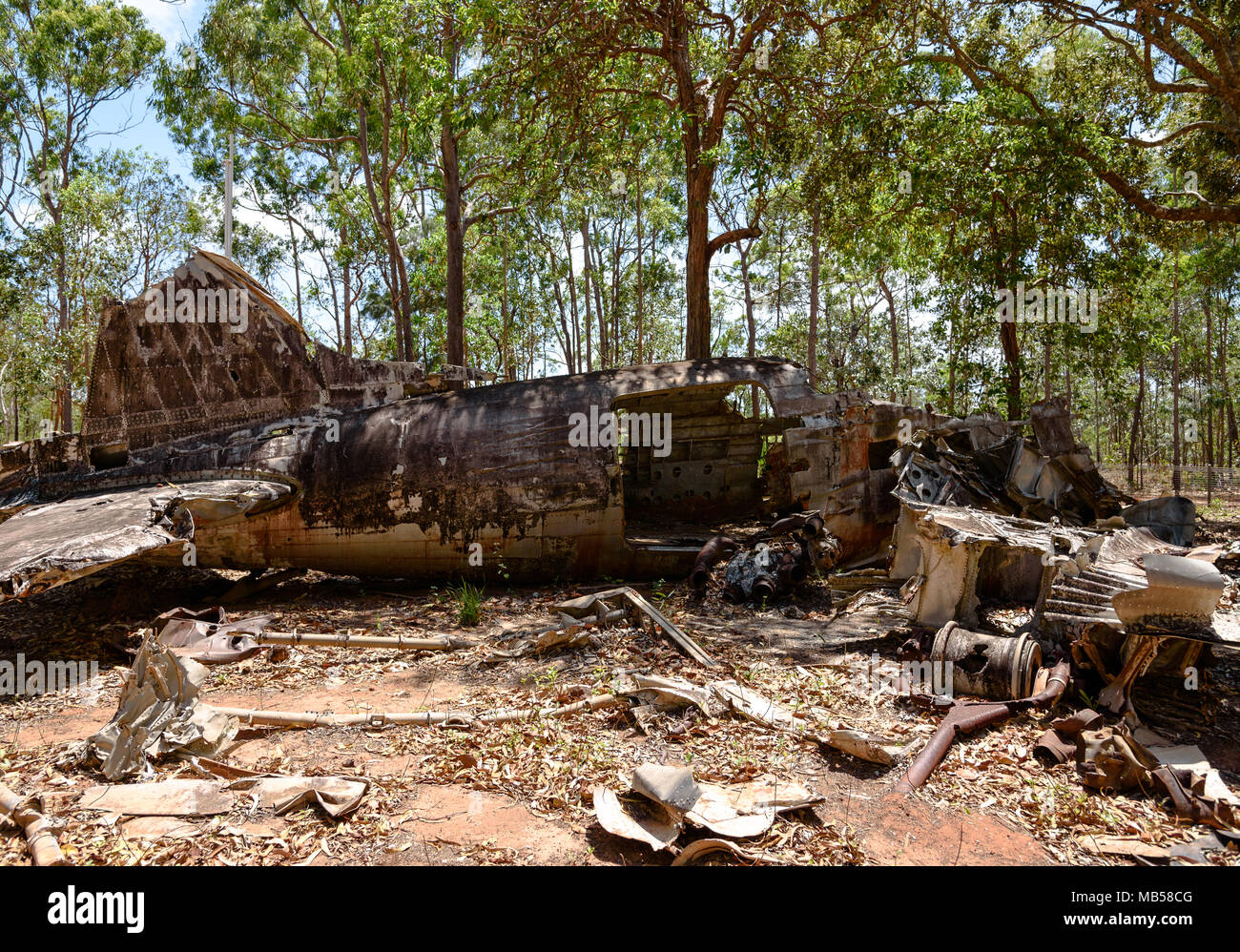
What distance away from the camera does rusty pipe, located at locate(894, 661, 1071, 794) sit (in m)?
4.90

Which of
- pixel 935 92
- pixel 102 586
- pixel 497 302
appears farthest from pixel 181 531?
pixel 497 302

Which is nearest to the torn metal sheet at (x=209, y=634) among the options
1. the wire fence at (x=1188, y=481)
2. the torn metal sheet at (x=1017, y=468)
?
the torn metal sheet at (x=1017, y=468)

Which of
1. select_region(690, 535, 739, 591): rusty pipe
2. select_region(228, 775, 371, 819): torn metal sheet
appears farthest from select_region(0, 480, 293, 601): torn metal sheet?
select_region(690, 535, 739, 591): rusty pipe

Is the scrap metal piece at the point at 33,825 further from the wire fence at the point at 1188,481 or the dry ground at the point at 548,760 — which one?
the wire fence at the point at 1188,481

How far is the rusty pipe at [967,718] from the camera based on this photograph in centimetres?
490

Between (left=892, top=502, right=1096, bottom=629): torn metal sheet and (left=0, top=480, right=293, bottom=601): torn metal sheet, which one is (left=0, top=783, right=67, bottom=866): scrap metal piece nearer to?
(left=0, top=480, right=293, bottom=601): torn metal sheet

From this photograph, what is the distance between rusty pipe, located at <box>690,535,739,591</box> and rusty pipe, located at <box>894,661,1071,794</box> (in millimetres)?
4309

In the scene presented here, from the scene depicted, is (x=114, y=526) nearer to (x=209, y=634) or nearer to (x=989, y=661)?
(x=209, y=634)

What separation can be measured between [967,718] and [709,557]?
4.80m

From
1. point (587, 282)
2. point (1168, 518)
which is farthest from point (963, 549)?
point (587, 282)

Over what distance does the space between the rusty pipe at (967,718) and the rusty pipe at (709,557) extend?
4309mm

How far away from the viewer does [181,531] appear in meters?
7.96

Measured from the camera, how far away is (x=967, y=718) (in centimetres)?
549

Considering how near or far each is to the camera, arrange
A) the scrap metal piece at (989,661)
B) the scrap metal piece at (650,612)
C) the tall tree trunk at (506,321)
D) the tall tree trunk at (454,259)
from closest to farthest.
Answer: the scrap metal piece at (989,661) < the scrap metal piece at (650,612) < the tall tree trunk at (454,259) < the tall tree trunk at (506,321)
